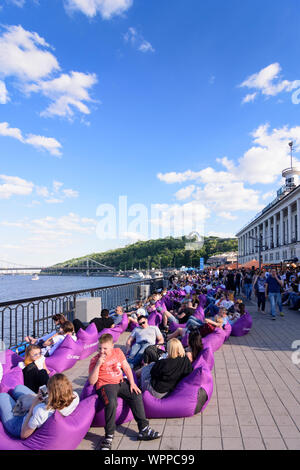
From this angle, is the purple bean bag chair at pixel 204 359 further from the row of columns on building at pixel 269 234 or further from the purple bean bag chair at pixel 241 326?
the row of columns on building at pixel 269 234

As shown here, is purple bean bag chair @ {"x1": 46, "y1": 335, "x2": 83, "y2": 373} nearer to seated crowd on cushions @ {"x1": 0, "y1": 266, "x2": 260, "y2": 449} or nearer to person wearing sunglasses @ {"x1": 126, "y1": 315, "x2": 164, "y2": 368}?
seated crowd on cushions @ {"x1": 0, "y1": 266, "x2": 260, "y2": 449}

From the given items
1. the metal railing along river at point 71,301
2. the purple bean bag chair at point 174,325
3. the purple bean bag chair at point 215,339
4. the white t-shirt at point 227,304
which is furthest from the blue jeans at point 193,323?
the metal railing along river at point 71,301

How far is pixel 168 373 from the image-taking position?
14.3ft

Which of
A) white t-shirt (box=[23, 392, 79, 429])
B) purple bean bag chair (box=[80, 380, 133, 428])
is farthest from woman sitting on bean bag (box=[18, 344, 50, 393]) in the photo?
white t-shirt (box=[23, 392, 79, 429])

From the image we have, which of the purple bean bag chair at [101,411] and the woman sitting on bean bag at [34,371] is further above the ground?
the woman sitting on bean bag at [34,371]

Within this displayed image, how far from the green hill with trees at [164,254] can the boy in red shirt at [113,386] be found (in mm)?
126684

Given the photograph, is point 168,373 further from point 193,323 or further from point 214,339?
point 193,323

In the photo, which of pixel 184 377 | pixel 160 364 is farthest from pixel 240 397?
pixel 160 364

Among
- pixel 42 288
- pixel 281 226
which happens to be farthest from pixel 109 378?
pixel 42 288

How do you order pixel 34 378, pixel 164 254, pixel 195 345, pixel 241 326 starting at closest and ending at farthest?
pixel 34 378, pixel 195 345, pixel 241 326, pixel 164 254

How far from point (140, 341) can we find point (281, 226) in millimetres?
56802

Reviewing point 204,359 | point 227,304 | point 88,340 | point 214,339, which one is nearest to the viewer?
point 204,359

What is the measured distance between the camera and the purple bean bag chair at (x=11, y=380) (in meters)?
4.03
